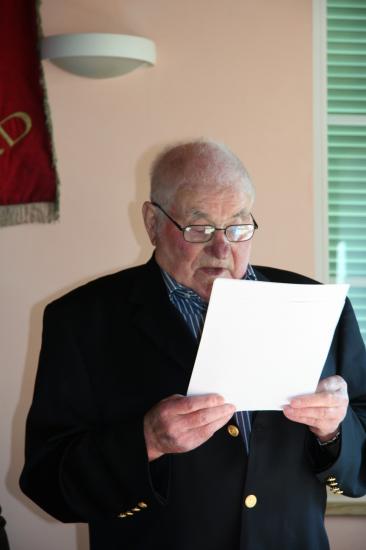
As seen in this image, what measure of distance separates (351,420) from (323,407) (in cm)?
17

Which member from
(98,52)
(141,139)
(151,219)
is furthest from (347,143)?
(151,219)

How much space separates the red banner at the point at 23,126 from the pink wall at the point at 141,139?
53 mm

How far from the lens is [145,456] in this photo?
1.31 metres

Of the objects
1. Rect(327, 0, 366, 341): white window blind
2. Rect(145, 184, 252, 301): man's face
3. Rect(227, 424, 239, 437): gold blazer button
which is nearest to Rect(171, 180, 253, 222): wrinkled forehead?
Rect(145, 184, 252, 301): man's face

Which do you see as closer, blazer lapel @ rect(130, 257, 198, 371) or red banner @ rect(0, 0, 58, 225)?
blazer lapel @ rect(130, 257, 198, 371)

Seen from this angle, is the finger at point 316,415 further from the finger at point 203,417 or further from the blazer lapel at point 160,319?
the blazer lapel at point 160,319

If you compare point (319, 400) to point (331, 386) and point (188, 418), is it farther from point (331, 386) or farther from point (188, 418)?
point (188, 418)

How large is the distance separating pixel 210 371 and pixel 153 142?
176 cm

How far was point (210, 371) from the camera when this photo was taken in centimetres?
122

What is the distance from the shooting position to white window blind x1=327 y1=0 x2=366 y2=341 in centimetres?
295

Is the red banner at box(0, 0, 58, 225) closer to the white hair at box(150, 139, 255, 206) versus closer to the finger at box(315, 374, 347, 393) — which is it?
the white hair at box(150, 139, 255, 206)

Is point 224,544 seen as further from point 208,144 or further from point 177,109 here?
point 177,109

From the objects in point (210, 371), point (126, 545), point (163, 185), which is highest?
point (163, 185)

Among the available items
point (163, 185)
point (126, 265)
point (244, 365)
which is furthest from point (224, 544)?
point (126, 265)
